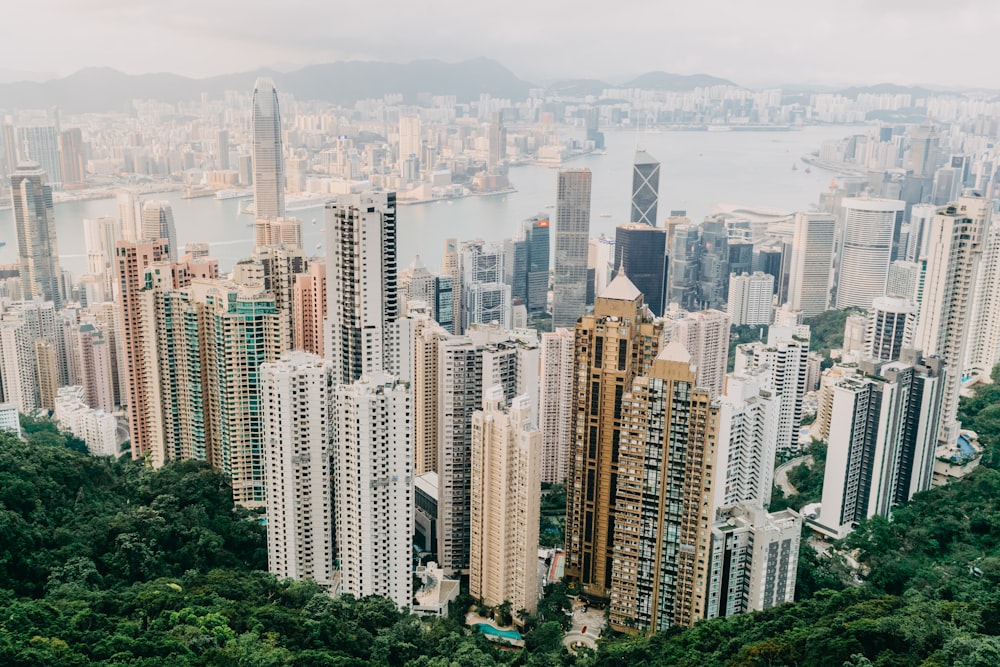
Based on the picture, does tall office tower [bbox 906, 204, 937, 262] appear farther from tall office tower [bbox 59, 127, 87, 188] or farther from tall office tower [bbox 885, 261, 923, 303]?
tall office tower [bbox 59, 127, 87, 188]

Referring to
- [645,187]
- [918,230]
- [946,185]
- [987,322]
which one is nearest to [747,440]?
[987,322]

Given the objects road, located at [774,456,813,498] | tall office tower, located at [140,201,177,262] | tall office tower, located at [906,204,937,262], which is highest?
tall office tower, located at [140,201,177,262]

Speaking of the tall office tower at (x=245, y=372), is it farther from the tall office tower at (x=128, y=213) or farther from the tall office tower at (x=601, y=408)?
the tall office tower at (x=128, y=213)

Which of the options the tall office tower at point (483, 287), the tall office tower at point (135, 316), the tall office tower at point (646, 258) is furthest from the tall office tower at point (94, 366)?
the tall office tower at point (646, 258)

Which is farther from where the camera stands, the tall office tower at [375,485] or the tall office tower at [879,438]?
the tall office tower at [879,438]

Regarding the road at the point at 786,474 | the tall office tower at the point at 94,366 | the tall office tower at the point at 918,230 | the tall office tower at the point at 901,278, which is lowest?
the road at the point at 786,474

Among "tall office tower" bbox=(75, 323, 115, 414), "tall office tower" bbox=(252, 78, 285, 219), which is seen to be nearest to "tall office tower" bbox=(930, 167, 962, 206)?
"tall office tower" bbox=(252, 78, 285, 219)
